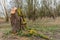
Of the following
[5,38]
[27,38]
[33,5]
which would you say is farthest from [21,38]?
[33,5]

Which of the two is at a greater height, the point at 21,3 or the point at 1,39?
the point at 21,3

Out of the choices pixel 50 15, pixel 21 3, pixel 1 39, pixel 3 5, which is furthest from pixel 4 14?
pixel 1 39

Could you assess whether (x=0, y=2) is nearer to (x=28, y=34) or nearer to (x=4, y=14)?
(x=4, y=14)

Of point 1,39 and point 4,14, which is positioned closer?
point 1,39

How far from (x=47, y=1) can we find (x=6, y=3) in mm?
5810

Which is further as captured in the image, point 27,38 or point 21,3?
point 21,3

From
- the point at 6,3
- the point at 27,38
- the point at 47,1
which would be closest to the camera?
the point at 27,38

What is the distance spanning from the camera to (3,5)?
77.3 feet

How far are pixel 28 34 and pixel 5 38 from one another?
4.84 ft

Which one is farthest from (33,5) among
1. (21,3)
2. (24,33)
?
(24,33)

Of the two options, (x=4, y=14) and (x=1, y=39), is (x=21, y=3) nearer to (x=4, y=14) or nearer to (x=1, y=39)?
(x=4, y=14)

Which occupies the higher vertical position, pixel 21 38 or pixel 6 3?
pixel 6 3

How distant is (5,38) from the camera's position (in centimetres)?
1103

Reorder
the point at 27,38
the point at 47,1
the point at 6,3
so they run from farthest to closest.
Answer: the point at 6,3 → the point at 47,1 → the point at 27,38
